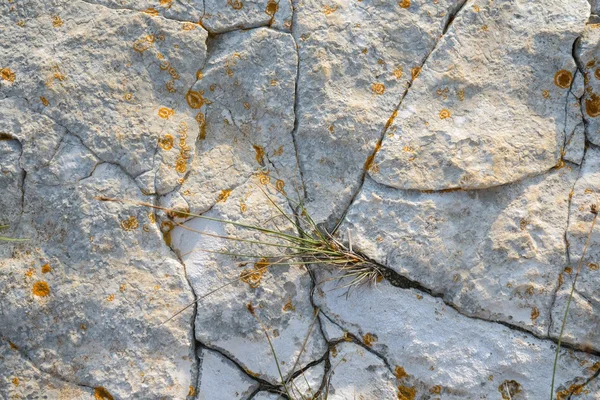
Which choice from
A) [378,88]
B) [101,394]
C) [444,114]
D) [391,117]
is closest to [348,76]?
[378,88]

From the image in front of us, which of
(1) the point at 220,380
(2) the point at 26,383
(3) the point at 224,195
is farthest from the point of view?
(3) the point at 224,195

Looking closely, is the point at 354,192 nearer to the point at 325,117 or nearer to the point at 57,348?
the point at 325,117

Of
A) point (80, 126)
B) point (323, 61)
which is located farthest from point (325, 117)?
point (80, 126)

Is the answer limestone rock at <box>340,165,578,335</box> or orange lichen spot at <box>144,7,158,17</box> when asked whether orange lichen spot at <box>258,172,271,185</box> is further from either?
orange lichen spot at <box>144,7,158,17</box>

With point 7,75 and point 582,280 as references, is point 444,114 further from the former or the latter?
point 7,75

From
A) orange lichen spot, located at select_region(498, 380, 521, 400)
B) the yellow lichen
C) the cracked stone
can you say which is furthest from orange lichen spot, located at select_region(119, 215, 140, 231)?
the cracked stone
